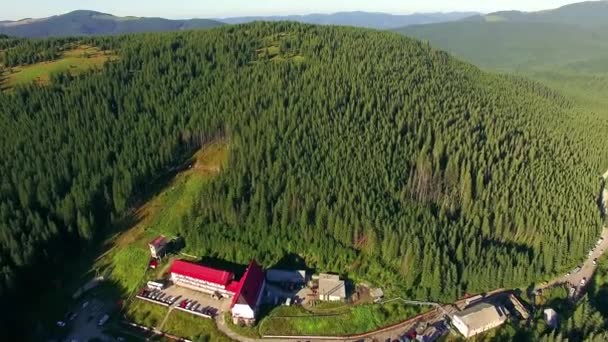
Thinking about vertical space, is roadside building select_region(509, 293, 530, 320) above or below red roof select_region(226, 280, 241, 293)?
below

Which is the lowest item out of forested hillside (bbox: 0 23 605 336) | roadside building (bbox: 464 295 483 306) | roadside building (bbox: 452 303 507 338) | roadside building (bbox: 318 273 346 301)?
roadside building (bbox: 464 295 483 306)

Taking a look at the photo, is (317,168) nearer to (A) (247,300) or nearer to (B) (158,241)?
(B) (158,241)

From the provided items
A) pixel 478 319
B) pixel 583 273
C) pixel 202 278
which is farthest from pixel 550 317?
pixel 202 278

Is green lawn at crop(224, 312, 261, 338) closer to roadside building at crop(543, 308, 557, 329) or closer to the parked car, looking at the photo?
the parked car

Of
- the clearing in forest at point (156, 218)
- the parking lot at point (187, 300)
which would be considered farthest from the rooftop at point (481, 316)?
the clearing in forest at point (156, 218)

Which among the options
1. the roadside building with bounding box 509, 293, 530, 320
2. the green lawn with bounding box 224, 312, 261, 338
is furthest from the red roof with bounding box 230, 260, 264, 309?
the roadside building with bounding box 509, 293, 530, 320

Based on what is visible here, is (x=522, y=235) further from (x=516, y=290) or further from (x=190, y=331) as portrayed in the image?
(x=190, y=331)
